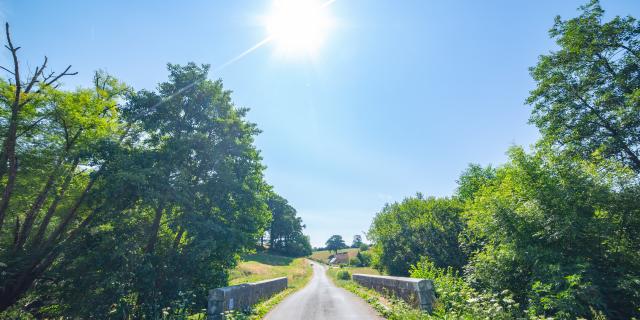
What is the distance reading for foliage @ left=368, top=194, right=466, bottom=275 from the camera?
18406 millimetres

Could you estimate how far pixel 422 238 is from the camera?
2008 centimetres

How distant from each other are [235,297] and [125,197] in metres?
6.97

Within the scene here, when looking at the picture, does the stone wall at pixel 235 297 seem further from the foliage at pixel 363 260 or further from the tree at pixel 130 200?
the foliage at pixel 363 260

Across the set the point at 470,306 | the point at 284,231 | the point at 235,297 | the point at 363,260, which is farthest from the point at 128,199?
the point at 284,231

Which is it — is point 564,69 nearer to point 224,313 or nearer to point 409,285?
point 409,285

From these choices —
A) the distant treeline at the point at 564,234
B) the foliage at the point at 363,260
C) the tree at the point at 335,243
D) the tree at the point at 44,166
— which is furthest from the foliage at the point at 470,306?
the tree at the point at 335,243

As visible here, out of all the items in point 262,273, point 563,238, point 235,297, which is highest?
point 563,238

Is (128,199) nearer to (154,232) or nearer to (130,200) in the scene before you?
(130,200)

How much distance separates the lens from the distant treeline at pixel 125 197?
956cm

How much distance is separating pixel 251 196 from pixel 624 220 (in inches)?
548

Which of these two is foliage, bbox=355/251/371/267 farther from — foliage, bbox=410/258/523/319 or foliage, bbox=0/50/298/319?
foliage, bbox=410/258/523/319

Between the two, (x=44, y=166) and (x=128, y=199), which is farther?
(x=44, y=166)

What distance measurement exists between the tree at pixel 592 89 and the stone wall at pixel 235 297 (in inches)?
790

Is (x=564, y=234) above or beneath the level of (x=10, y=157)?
beneath
